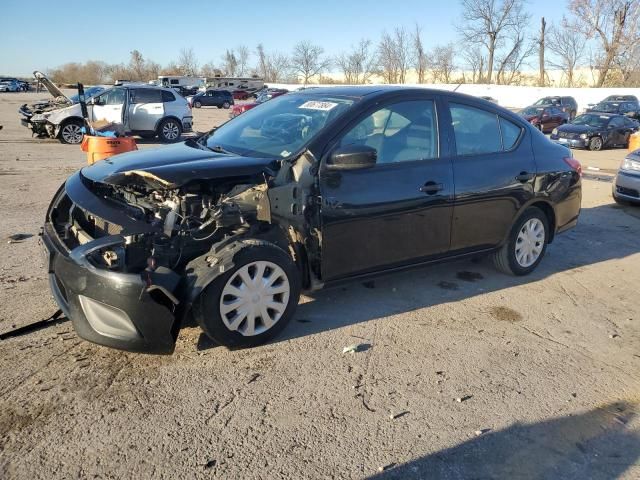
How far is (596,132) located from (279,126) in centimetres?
1766

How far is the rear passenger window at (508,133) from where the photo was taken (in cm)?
490

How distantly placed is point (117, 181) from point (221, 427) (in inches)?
68.0

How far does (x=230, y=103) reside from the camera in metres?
43.7

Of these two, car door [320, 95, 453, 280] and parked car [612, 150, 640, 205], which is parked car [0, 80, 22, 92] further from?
car door [320, 95, 453, 280]

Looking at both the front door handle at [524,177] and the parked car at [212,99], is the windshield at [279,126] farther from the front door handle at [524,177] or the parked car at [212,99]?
the parked car at [212,99]

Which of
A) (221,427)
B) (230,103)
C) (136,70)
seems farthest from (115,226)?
(136,70)

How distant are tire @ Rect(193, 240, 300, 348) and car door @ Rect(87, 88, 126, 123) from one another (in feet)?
48.8

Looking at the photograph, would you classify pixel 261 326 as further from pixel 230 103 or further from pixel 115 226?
pixel 230 103

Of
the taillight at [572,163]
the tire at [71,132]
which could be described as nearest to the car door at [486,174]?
the taillight at [572,163]

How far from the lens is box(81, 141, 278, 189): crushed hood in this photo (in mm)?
3363

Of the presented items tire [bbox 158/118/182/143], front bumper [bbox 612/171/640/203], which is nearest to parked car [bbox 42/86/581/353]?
front bumper [bbox 612/171/640/203]

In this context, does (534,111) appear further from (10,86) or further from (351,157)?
(10,86)

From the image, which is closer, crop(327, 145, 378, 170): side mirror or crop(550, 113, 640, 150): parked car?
crop(327, 145, 378, 170): side mirror

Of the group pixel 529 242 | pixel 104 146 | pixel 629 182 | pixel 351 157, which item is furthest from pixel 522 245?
pixel 104 146
